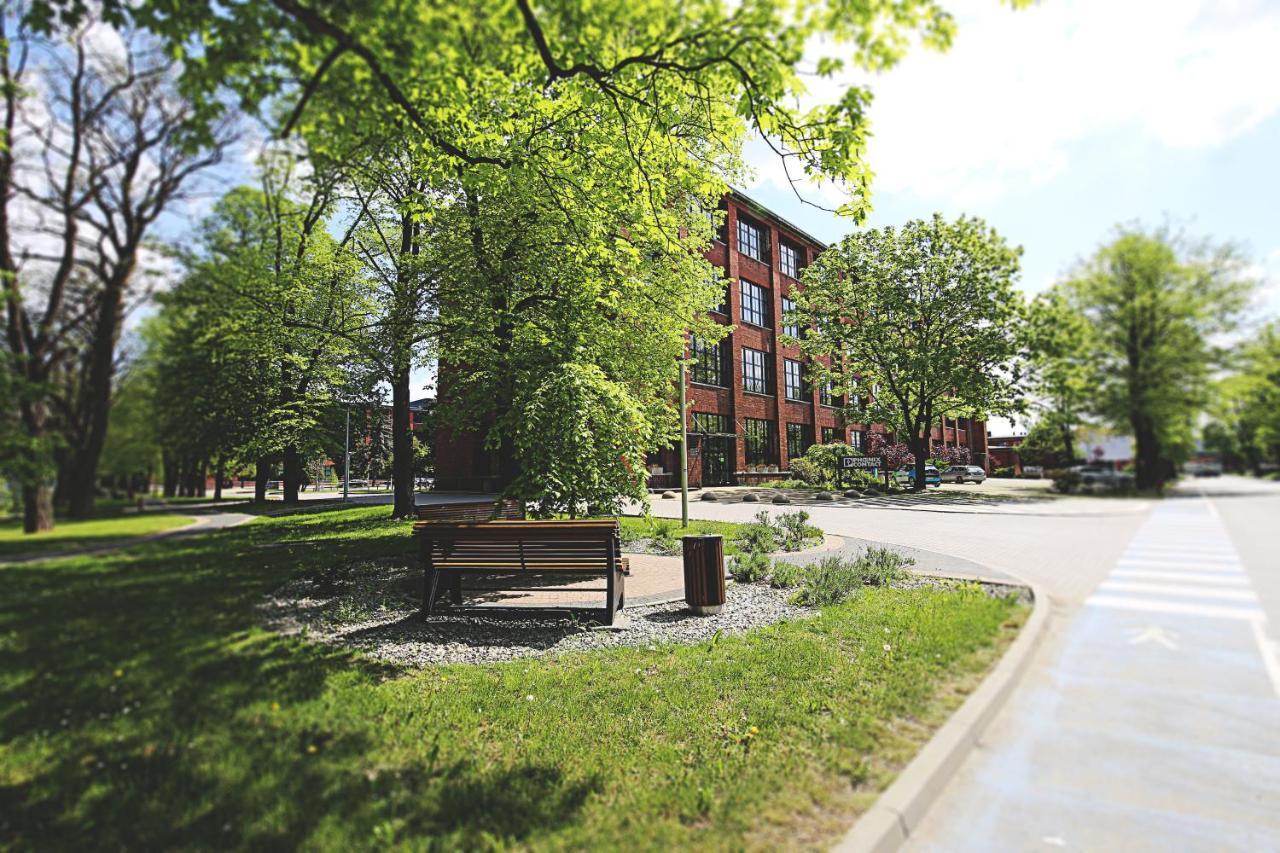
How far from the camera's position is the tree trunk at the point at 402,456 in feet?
43.0

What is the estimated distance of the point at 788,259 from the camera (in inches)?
1742

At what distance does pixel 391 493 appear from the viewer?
14.6 meters

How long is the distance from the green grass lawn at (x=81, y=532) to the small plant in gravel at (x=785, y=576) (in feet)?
24.4

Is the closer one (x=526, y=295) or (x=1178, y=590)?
(x=1178, y=590)

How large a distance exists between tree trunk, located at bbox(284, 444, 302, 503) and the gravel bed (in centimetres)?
216

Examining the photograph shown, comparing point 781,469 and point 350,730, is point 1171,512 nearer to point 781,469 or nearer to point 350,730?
point 781,469

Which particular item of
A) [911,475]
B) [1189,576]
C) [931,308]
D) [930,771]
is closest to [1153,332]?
[931,308]

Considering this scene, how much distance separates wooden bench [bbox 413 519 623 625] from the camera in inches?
261

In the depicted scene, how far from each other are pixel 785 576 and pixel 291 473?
719cm

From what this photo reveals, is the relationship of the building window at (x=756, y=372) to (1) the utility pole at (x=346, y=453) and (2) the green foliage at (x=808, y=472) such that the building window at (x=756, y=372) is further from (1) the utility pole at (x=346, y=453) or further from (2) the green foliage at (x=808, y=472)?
(1) the utility pole at (x=346, y=453)

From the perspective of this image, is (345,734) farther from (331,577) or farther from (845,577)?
(845,577)

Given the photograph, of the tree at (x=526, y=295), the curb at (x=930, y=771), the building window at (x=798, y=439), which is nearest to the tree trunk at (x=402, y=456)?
the tree at (x=526, y=295)

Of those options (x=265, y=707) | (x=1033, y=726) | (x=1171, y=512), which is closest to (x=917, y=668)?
(x=1033, y=726)

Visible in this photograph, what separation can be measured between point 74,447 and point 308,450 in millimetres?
872
